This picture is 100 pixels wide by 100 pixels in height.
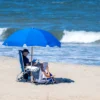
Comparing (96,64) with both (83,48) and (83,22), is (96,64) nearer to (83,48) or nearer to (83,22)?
(83,48)

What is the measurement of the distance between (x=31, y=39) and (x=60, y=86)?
3.99ft

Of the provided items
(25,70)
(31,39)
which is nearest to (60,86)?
(25,70)

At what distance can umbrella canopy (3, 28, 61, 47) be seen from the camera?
38.6ft

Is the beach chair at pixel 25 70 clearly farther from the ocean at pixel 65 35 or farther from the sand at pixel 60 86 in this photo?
the ocean at pixel 65 35

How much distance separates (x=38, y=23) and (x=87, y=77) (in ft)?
69.5

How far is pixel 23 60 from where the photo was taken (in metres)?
12.3

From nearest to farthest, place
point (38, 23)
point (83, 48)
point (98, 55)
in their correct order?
point (98, 55) < point (83, 48) < point (38, 23)

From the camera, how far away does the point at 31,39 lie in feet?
38.8

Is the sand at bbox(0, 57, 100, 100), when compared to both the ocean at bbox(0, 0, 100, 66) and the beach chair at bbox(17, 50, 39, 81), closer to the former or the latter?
the beach chair at bbox(17, 50, 39, 81)

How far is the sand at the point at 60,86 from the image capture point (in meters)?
10.8

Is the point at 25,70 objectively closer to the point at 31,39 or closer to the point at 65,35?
the point at 31,39

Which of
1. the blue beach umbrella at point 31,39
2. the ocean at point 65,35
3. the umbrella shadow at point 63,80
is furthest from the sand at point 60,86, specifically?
the ocean at point 65,35

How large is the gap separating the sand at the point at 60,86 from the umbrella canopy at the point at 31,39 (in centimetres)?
93

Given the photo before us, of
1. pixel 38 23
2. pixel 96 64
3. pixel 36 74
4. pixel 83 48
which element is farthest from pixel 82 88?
pixel 38 23
